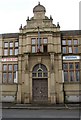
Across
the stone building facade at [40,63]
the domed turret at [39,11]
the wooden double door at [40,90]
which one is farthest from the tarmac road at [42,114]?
the domed turret at [39,11]

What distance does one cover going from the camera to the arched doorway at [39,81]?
21938mm

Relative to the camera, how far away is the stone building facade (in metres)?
21.8

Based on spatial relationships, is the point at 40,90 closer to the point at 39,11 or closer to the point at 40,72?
the point at 40,72

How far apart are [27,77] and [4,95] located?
3577 mm

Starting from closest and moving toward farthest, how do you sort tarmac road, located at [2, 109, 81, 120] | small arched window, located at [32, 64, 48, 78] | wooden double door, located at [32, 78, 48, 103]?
1. tarmac road, located at [2, 109, 81, 120]
2. wooden double door, located at [32, 78, 48, 103]
3. small arched window, located at [32, 64, 48, 78]

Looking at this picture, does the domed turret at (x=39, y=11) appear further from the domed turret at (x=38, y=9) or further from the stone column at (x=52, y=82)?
the stone column at (x=52, y=82)

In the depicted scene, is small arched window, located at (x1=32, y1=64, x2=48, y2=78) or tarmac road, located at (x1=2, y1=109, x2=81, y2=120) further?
small arched window, located at (x1=32, y1=64, x2=48, y2=78)

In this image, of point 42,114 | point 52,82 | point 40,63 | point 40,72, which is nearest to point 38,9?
point 40,63

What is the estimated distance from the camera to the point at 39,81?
Answer: 22.3 m

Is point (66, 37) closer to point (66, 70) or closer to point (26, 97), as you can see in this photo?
point (66, 70)

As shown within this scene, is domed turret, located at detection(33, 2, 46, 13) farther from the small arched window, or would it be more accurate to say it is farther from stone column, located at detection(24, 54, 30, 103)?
the small arched window

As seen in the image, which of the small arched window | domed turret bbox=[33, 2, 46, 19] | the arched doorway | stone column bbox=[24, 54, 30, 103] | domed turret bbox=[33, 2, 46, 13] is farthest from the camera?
domed turret bbox=[33, 2, 46, 13]

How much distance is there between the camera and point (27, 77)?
21781 mm

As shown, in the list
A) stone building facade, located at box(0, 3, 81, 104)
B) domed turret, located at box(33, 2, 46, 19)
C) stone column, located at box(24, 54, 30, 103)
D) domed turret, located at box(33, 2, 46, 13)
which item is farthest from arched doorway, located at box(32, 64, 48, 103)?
domed turret, located at box(33, 2, 46, 13)
